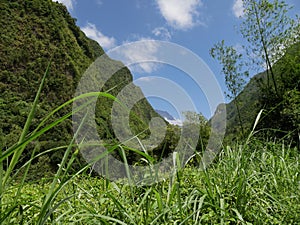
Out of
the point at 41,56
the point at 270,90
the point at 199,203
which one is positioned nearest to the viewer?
the point at 199,203

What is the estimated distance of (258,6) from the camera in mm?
10391

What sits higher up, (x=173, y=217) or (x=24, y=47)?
(x=24, y=47)

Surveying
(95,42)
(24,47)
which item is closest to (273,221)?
(24,47)

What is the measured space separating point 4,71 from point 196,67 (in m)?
37.5

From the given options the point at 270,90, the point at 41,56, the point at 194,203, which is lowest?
the point at 194,203

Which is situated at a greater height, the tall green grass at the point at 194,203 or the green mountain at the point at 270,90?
the green mountain at the point at 270,90

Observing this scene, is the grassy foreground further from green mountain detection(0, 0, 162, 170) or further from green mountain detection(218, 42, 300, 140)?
green mountain detection(0, 0, 162, 170)

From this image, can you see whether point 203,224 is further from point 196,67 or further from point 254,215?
point 196,67

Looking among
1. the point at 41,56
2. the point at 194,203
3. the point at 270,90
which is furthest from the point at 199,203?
the point at 41,56

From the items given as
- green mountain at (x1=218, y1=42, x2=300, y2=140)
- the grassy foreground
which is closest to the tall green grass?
the grassy foreground

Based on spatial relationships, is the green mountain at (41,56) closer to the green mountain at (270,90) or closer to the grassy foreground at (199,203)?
the green mountain at (270,90)

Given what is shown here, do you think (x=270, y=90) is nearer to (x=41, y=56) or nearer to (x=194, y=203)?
(x=194, y=203)

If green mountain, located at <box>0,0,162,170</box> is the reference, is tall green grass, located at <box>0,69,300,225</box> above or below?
below

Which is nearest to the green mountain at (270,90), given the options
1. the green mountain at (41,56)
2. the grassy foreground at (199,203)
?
the grassy foreground at (199,203)
